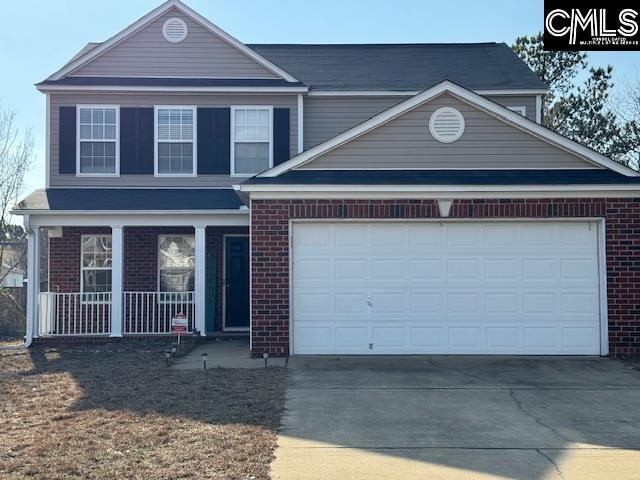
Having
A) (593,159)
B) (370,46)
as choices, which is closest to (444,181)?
(593,159)

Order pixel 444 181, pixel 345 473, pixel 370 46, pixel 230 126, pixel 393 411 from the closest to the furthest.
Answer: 1. pixel 345 473
2. pixel 393 411
3. pixel 444 181
4. pixel 230 126
5. pixel 370 46

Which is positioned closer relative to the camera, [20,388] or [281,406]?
[281,406]

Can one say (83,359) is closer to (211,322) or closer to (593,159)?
(211,322)

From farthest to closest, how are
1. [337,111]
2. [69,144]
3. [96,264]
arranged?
[337,111]
[96,264]
[69,144]

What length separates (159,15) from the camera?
14.9 meters

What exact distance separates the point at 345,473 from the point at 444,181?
6499 millimetres

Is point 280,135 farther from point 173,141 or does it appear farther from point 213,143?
point 173,141

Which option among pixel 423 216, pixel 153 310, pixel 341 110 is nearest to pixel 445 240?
pixel 423 216

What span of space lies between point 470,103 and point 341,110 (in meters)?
4.67

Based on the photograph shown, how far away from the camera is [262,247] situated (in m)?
10.9

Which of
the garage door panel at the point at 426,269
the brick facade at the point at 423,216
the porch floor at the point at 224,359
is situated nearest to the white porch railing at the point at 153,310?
the porch floor at the point at 224,359

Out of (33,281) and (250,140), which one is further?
(250,140)

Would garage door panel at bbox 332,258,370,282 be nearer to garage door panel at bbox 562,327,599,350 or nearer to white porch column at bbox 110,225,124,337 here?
garage door panel at bbox 562,327,599,350

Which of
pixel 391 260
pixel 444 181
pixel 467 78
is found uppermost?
pixel 467 78
